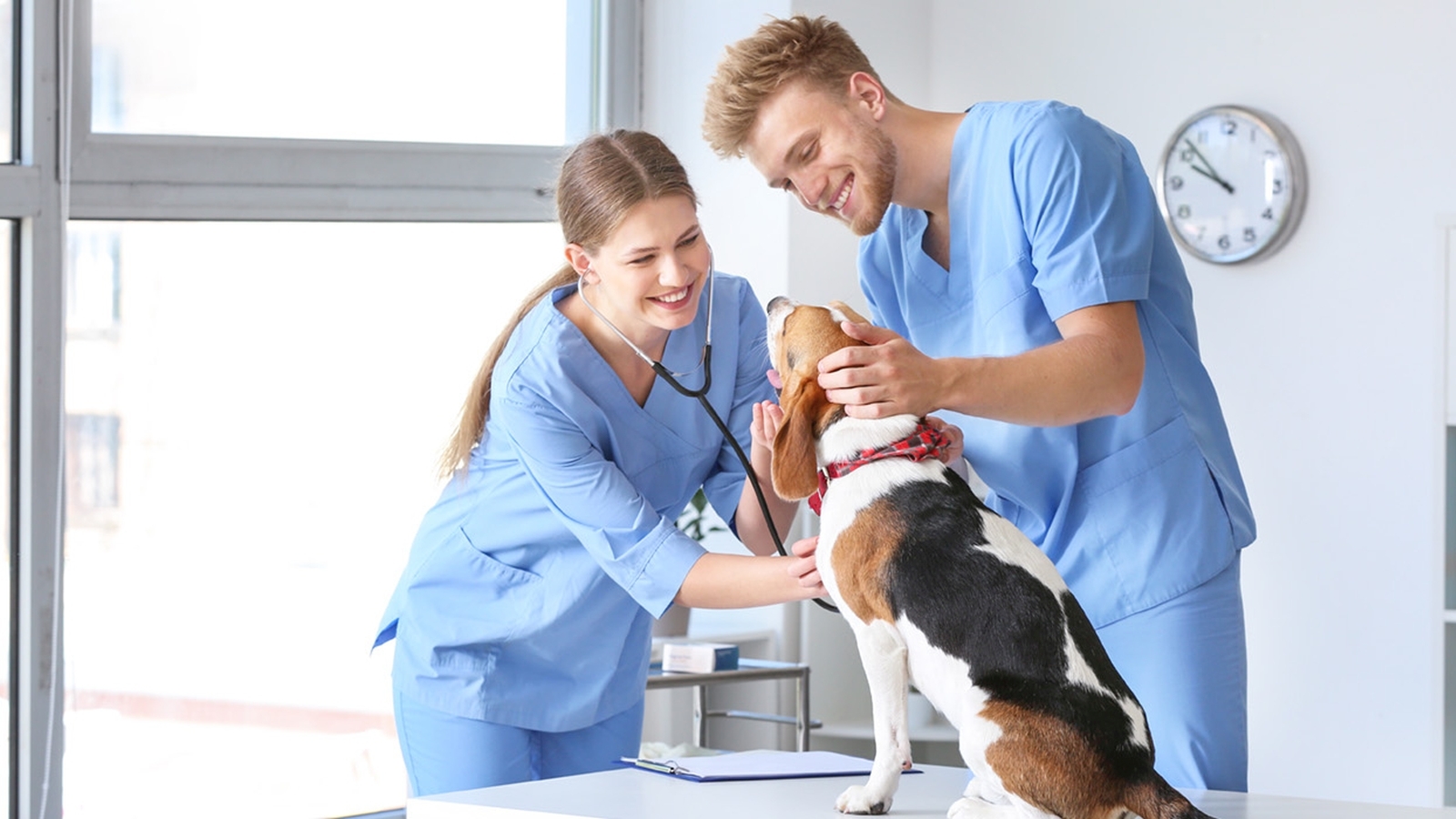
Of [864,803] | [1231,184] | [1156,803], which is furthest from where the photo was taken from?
[1231,184]

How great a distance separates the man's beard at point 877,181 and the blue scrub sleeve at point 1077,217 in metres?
0.17

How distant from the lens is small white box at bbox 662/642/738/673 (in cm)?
332

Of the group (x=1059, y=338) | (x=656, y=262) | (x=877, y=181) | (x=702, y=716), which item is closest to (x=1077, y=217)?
(x=1059, y=338)

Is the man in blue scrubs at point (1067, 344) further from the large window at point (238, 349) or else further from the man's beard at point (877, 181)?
the large window at point (238, 349)

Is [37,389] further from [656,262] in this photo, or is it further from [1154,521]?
[1154,521]

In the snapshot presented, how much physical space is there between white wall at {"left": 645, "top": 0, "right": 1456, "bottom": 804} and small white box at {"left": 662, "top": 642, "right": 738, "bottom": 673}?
0.93 meters

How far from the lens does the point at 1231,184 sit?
11.8 feet

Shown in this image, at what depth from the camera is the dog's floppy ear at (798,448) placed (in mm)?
1433

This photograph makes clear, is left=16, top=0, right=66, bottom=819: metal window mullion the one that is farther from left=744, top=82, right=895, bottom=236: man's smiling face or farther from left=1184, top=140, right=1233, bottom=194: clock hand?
left=1184, top=140, right=1233, bottom=194: clock hand

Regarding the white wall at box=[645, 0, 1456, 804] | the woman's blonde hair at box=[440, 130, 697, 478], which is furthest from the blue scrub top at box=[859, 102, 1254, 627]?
the white wall at box=[645, 0, 1456, 804]

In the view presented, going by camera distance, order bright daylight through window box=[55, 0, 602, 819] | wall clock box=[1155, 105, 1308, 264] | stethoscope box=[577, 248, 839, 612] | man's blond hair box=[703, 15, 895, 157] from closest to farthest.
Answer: man's blond hair box=[703, 15, 895, 157], stethoscope box=[577, 248, 839, 612], bright daylight through window box=[55, 0, 602, 819], wall clock box=[1155, 105, 1308, 264]

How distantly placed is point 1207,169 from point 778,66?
2305mm

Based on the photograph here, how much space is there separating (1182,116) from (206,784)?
2729mm

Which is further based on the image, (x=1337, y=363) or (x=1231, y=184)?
(x=1231, y=184)
